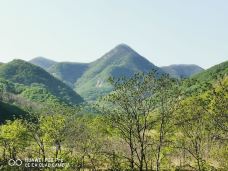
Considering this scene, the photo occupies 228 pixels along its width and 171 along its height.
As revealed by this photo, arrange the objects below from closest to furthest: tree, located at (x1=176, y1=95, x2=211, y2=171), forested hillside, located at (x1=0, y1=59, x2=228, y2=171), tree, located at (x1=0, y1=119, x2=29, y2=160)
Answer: forested hillside, located at (x1=0, y1=59, x2=228, y2=171)
tree, located at (x1=176, y1=95, x2=211, y2=171)
tree, located at (x1=0, y1=119, x2=29, y2=160)

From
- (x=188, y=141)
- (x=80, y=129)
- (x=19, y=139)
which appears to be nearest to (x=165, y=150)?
(x=188, y=141)

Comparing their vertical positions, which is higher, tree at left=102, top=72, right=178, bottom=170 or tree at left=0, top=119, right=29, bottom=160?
tree at left=102, top=72, right=178, bottom=170

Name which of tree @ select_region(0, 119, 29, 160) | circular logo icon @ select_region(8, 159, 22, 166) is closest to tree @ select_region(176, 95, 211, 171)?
tree @ select_region(0, 119, 29, 160)

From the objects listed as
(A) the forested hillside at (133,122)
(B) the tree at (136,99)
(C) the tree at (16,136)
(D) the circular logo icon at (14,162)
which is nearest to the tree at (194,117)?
(A) the forested hillside at (133,122)

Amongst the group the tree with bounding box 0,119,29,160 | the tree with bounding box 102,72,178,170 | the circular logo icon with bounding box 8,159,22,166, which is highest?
the tree with bounding box 102,72,178,170

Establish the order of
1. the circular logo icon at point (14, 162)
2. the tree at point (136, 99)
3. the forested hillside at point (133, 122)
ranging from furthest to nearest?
the circular logo icon at point (14, 162) < the tree at point (136, 99) < the forested hillside at point (133, 122)

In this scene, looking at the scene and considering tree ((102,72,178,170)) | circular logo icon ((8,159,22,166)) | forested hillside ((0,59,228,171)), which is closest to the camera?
forested hillside ((0,59,228,171))

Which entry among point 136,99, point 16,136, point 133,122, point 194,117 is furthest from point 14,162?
point 194,117

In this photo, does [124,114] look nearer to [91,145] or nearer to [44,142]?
[91,145]

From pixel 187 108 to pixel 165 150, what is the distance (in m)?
10.1

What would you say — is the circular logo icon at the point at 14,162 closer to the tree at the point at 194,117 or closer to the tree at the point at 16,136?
the tree at the point at 16,136

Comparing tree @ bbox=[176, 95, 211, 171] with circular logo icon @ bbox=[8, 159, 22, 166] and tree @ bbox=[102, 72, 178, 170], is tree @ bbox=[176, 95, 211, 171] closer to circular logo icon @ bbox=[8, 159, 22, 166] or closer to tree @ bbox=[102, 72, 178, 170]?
tree @ bbox=[102, 72, 178, 170]

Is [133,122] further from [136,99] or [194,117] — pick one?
[194,117]

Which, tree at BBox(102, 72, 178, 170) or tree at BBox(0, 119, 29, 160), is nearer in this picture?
tree at BBox(102, 72, 178, 170)
